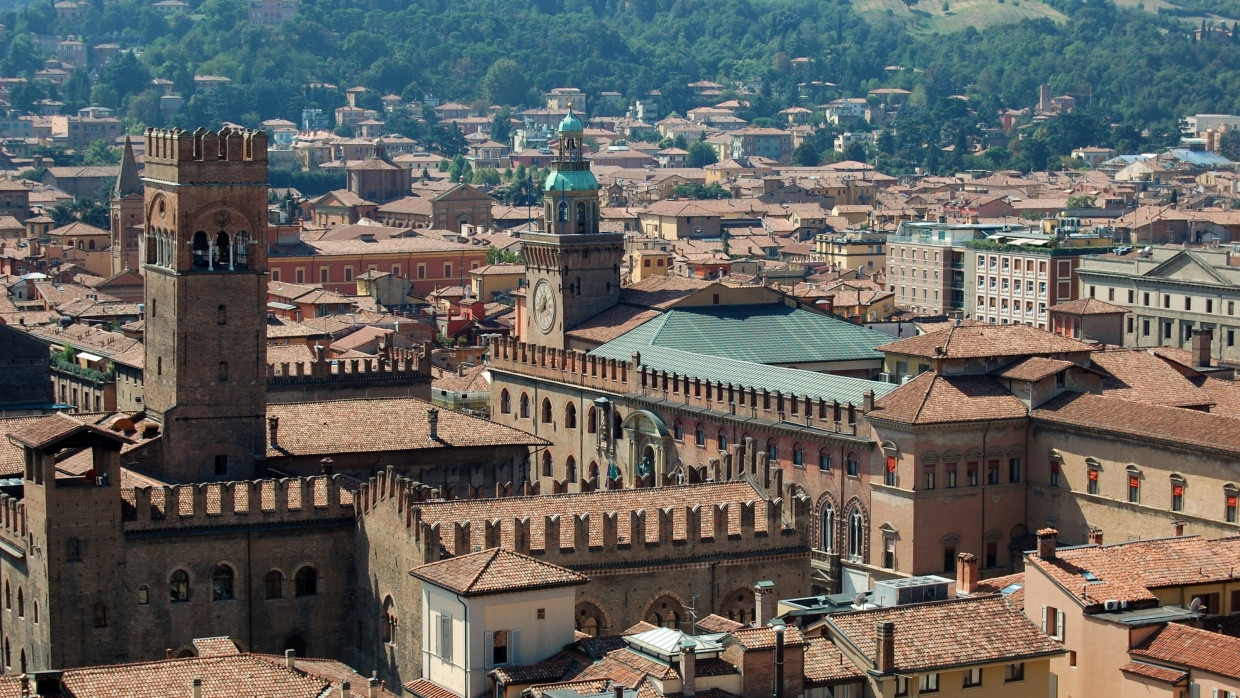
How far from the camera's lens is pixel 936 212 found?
613 ft

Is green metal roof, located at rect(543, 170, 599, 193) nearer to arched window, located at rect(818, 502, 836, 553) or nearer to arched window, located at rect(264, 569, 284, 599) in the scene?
arched window, located at rect(818, 502, 836, 553)

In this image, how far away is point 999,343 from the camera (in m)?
66.8

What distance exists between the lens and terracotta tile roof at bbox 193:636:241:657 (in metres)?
47.5

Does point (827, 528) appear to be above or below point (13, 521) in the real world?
below

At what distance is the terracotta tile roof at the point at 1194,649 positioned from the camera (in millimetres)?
43906

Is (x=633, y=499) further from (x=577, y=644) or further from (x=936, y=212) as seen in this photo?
(x=936, y=212)

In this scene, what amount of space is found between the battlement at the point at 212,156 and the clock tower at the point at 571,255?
25.2 m

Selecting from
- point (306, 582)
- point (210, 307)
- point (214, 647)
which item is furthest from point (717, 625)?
point (210, 307)

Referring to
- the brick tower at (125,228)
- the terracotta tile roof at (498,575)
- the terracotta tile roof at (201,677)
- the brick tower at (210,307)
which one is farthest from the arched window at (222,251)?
the brick tower at (125,228)

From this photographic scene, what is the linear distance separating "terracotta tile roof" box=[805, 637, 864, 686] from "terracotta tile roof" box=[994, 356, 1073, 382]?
859 inches

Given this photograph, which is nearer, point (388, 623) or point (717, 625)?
point (717, 625)

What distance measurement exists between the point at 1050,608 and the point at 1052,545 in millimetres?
1978

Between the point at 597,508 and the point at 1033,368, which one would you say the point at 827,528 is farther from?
→ the point at 597,508

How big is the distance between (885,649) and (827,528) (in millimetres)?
23864
